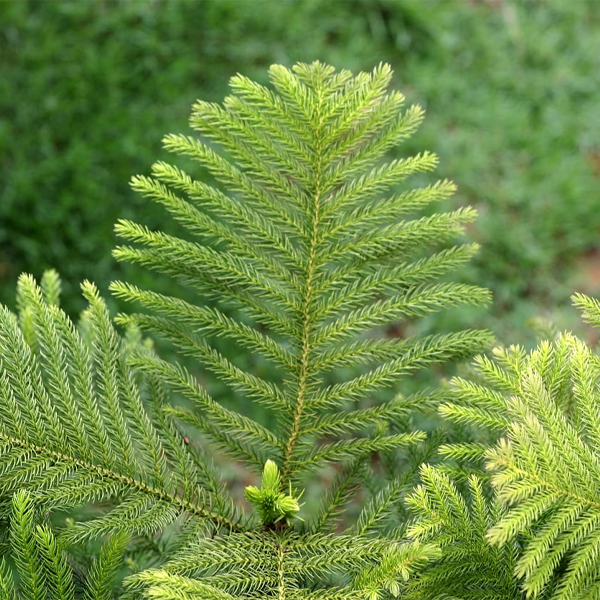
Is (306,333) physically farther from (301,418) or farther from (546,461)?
(546,461)

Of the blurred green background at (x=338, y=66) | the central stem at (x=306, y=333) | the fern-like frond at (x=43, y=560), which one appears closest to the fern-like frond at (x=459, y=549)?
the central stem at (x=306, y=333)

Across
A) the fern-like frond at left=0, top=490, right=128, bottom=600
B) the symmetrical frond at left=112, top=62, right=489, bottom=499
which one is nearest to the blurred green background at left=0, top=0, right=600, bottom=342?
the symmetrical frond at left=112, top=62, right=489, bottom=499

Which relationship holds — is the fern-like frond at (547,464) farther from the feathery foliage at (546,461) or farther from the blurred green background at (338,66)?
the blurred green background at (338,66)

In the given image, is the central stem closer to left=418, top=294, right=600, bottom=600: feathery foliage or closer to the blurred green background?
left=418, top=294, right=600, bottom=600: feathery foliage

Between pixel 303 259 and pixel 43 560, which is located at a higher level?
pixel 303 259

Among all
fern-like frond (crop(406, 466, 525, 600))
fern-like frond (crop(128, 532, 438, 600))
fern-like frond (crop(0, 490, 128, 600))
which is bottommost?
fern-like frond (crop(0, 490, 128, 600))

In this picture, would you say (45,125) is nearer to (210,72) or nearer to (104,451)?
(210,72)

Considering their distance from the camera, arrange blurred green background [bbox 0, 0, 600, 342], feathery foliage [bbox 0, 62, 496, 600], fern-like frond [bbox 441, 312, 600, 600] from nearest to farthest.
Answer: fern-like frond [bbox 441, 312, 600, 600] → feathery foliage [bbox 0, 62, 496, 600] → blurred green background [bbox 0, 0, 600, 342]

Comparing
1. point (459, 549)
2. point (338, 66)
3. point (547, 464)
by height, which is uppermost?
point (338, 66)

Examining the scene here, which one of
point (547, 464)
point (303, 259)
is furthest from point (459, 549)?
point (303, 259)
